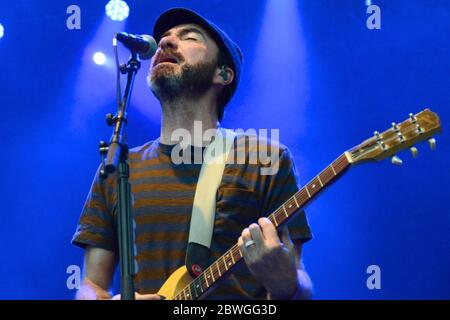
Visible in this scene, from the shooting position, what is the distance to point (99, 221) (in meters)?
2.79

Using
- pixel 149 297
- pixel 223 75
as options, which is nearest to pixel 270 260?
pixel 149 297

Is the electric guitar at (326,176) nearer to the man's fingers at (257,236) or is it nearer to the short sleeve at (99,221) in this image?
the man's fingers at (257,236)

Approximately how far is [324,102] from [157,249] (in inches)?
71.3

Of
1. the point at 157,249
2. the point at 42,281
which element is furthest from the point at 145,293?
the point at 42,281

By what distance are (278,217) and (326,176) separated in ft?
0.71

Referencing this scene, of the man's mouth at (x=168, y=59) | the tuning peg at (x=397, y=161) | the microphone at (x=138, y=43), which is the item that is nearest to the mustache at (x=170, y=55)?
the man's mouth at (x=168, y=59)

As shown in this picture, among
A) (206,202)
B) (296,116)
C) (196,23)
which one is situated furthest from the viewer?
(296,116)

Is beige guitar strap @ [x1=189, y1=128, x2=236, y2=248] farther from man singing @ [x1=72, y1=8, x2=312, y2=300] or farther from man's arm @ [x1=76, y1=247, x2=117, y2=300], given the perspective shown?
man's arm @ [x1=76, y1=247, x2=117, y2=300]

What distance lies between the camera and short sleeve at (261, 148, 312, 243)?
2.68m

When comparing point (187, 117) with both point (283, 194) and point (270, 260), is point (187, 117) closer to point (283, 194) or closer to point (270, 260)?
point (283, 194)

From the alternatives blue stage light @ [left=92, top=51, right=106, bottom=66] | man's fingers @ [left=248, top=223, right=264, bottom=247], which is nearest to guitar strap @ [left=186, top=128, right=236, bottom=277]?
man's fingers @ [left=248, top=223, right=264, bottom=247]

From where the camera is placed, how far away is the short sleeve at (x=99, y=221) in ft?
9.09

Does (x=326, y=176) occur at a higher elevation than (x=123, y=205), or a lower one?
higher

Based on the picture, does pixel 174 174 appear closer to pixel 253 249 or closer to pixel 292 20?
pixel 253 249
